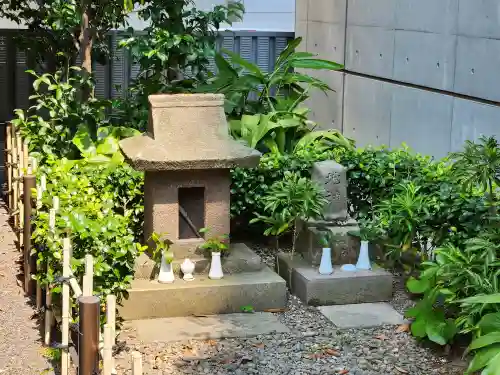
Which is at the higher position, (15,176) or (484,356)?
(15,176)

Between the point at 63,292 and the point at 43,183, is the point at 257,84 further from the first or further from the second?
the point at 63,292

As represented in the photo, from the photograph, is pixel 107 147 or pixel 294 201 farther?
pixel 107 147

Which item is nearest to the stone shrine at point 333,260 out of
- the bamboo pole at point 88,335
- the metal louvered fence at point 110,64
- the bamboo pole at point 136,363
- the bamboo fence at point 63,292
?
the bamboo fence at point 63,292

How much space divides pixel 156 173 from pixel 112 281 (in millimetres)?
1422

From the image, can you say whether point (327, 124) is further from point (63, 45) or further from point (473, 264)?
point (473, 264)

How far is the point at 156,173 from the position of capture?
7605mm

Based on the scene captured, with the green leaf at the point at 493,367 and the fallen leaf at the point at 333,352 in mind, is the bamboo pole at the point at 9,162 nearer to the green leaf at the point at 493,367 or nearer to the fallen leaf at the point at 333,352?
the fallen leaf at the point at 333,352

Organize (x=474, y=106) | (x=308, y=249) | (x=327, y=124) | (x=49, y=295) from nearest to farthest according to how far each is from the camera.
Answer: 1. (x=49, y=295)
2. (x=308, y=249)
3. (x=474, y=106)
4. (x=327, y=124)

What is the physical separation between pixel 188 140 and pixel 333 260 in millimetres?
1652

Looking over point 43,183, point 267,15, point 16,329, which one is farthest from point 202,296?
point 267,15

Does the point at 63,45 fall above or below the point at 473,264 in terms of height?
above

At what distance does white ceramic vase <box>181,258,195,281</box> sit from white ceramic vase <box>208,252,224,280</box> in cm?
16

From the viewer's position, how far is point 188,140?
7590mm

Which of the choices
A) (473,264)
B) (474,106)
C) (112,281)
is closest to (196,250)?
(112,281)
